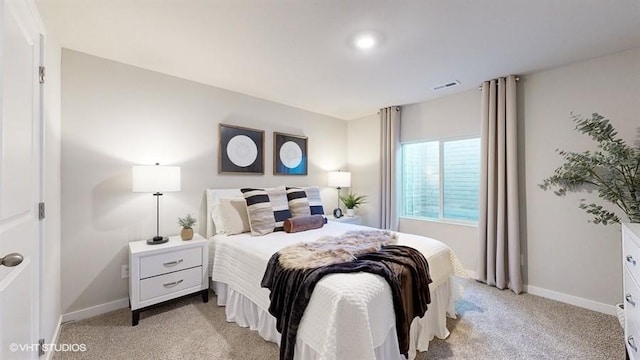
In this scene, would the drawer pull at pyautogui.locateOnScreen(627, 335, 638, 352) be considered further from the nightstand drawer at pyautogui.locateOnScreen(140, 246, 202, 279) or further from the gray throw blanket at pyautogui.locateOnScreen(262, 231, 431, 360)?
the nightstand drawer at pyautogui.locateOnScreen(140, 246, 202, 279)

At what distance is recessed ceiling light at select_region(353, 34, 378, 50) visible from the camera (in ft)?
6.68

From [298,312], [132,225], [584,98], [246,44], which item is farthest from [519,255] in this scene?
[132,225]

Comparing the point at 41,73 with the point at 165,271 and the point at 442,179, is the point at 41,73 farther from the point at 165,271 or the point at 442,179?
the point at 442,179

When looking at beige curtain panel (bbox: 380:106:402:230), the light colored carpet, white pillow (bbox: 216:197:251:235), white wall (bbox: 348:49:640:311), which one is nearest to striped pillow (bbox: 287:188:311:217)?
white pillow (bbox: 216:197:251:235)

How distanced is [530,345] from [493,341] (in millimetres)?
249

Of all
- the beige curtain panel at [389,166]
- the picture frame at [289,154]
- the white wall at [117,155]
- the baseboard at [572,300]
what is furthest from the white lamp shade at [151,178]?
the baseboard at [572,300]

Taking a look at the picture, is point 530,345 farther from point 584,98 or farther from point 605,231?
point 584,98

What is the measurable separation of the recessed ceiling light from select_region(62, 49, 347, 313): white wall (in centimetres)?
182

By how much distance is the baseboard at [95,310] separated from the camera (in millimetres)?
2185

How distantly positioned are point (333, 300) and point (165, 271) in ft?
5.67

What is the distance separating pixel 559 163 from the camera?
2.61 m

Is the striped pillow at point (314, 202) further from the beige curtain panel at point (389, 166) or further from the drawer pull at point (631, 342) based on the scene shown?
the drawer pull at point (631, 342)

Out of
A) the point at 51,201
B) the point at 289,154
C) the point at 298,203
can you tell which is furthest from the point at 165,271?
the point at 289,154

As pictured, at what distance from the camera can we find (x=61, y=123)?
218 centimetres
